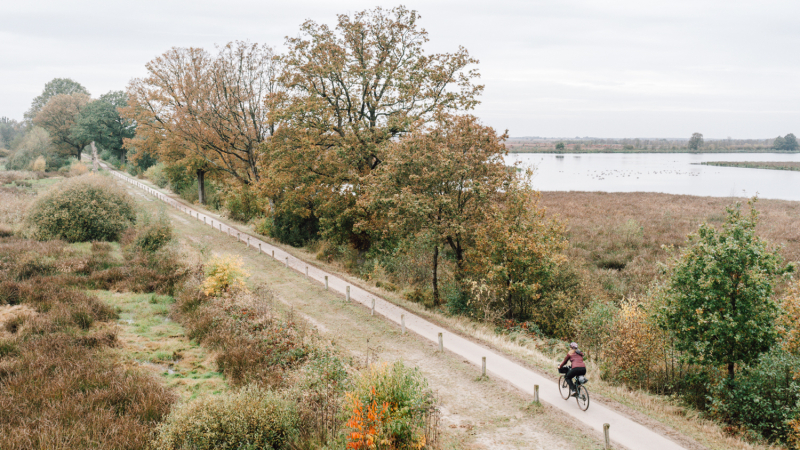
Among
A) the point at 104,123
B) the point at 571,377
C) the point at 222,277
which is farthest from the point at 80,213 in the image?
the point at 104,123

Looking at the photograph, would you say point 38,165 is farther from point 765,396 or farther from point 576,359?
point 765,396

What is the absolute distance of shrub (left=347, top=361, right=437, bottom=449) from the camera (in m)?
8.16

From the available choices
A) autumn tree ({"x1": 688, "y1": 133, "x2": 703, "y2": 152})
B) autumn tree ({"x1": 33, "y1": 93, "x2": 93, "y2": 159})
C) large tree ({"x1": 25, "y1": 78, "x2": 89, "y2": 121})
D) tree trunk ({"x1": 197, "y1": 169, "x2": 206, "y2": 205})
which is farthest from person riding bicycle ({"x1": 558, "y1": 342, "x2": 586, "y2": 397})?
autumn tree ({"x1": 688, "y1": 133, "x2": 703, "y2": 152})

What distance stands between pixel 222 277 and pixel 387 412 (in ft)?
41.7

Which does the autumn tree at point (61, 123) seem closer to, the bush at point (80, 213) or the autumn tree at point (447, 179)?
the bush at point (80, 213)

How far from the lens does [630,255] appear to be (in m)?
30.9

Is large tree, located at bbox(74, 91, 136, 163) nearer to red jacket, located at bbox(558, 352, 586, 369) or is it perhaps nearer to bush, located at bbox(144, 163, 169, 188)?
bush, located at bbox(144, 163, 169, 188)

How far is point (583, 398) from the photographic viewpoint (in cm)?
1106

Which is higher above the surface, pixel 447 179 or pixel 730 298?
pixel 447 179

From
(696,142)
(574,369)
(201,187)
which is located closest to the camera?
(574,369)

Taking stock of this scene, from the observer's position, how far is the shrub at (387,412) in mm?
8156

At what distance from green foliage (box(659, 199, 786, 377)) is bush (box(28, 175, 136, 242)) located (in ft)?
106

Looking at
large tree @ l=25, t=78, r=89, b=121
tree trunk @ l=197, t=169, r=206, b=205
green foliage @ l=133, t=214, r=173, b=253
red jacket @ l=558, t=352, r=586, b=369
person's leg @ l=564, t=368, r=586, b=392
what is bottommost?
person's leg @ l=564, t=368, r=586, b=392

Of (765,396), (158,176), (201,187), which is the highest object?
(158,176)
